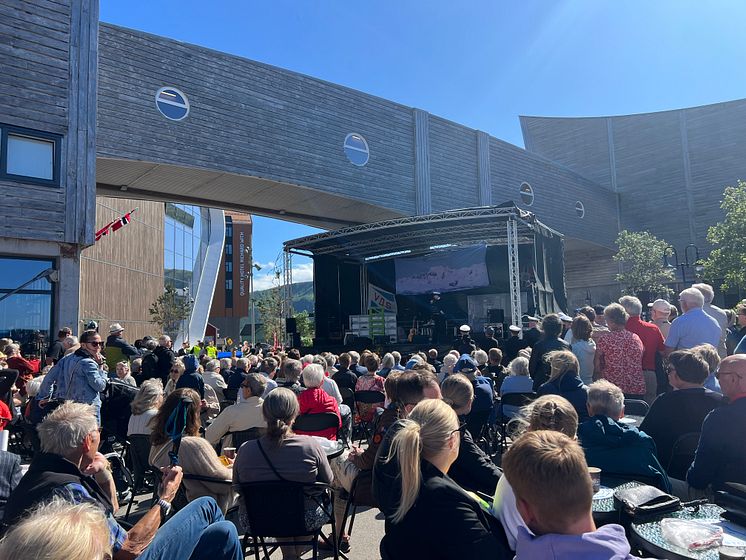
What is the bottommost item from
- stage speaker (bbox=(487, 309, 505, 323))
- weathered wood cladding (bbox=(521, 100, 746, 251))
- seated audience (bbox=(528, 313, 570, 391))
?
seated audience (bbox=(528, 313, 570, 391))

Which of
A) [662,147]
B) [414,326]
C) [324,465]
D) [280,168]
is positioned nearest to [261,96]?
[280,168]

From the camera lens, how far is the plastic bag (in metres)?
1.83

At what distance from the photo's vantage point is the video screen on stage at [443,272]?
17.6 metres

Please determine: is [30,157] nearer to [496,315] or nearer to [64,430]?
[64,430]

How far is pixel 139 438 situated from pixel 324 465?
6.39 ft

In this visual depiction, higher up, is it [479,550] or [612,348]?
[612,348]

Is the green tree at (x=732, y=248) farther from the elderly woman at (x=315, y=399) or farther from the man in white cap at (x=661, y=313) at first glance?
the elderly woman at (x=315, y=399)

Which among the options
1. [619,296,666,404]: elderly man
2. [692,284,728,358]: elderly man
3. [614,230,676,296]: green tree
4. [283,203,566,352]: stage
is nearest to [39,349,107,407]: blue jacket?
[619,296,666,404]: elderly man

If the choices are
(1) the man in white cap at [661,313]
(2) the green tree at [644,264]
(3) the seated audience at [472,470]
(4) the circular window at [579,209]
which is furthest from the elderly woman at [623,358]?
(4) the circular window at [579,209]

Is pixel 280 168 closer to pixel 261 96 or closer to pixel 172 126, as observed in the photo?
pixel 261 96

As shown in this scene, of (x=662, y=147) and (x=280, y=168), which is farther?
(x=662, y=147)

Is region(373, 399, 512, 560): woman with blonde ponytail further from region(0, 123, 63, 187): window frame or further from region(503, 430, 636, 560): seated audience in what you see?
region(0, 123, 63, 187): window frame

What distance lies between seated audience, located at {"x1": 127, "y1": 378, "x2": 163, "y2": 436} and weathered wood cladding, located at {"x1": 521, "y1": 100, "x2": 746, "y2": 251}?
26900mm

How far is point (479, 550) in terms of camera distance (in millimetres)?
1768
